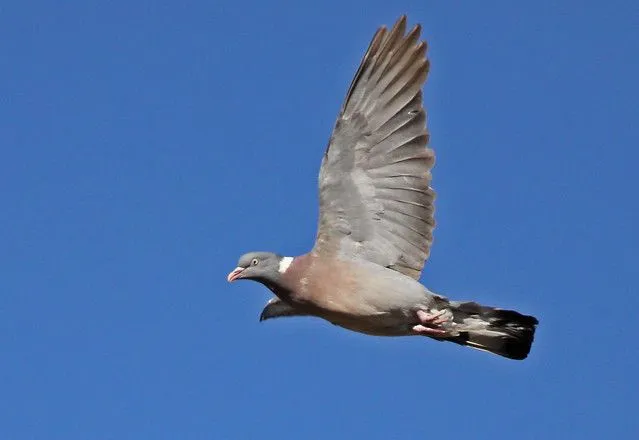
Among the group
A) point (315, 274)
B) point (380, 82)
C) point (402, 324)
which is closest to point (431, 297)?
point (402, 324)

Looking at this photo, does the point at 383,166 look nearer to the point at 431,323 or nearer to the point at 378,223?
A: the point at 378,223

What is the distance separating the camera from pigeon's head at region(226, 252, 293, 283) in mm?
12273

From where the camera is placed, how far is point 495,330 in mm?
12555

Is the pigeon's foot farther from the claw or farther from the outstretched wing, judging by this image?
the outstretched wing

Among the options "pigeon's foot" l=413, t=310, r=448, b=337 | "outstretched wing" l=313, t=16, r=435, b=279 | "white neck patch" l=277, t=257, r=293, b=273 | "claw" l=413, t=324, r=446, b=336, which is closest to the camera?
"outstretched wing" l=313, t=16, r=435, b=279

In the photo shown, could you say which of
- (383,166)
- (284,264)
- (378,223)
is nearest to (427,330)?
(378,223)

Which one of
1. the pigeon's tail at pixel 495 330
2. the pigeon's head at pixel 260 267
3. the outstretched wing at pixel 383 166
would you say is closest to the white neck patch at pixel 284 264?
the pigeon's head at pixel 260 267

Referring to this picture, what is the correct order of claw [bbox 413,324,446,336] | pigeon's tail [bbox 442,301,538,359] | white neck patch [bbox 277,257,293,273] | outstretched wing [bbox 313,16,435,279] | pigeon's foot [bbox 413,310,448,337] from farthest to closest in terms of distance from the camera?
pigeon's tail [bbox 442,301,538,359]
white neck patch [bbox 277,257,293,273]
claw [bbox 413,324,446,336]
pigeon's foot [bbox 413,310,448,337]
outstretched wing [bbox 313,16,435,279]

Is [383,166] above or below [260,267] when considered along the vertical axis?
above

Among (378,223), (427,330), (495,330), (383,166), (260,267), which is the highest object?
(383,166)

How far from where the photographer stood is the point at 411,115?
12.1 meters

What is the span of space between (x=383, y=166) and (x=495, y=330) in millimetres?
1982

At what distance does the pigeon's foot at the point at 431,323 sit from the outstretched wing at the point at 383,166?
462 millimetres

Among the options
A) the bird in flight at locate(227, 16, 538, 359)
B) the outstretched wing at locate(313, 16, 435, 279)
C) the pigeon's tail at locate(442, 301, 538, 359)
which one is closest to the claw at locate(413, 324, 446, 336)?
the bird in flight at locate(227, 16, 538, 359)
